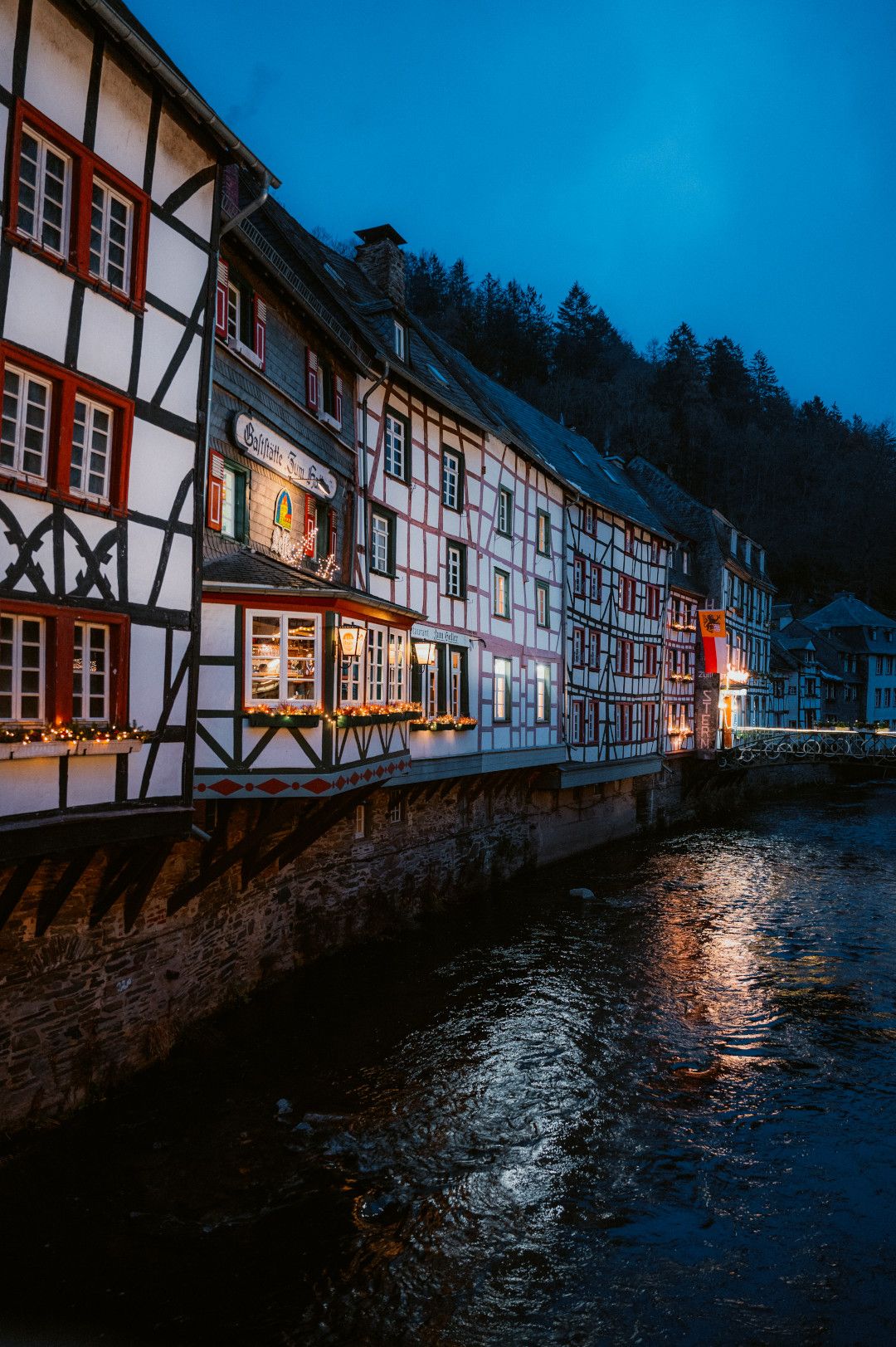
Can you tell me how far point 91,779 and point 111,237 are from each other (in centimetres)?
527

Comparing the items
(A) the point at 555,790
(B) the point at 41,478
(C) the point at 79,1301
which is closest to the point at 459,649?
(A) the point at 555,790

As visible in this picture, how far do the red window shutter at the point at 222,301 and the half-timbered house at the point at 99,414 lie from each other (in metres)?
1.37

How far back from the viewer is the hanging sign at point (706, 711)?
126 feet

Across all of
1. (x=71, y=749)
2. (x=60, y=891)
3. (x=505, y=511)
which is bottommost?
(x=60, y=891)

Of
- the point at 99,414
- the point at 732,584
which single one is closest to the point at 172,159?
the point at 99,414

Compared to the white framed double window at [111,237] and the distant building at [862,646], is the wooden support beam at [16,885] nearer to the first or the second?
the white framed double window at [111,237]

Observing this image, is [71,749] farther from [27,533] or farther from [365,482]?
[365,482]

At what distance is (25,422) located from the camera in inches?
307


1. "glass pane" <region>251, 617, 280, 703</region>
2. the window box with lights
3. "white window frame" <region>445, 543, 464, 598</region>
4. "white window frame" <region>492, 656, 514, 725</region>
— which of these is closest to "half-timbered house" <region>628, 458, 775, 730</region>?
"white window frame" <region>492, 656, 514, 725</region>

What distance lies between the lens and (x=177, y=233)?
948 centimetres

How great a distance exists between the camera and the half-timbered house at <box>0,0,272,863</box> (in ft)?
25.0

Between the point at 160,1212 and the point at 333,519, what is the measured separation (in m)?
10.00

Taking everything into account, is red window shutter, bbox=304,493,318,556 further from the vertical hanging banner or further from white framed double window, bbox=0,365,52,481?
the vertical hanging banner

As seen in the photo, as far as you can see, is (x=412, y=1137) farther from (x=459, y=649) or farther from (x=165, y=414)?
(x=459, y=649)
